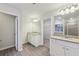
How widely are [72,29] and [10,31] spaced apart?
2453 millimetres

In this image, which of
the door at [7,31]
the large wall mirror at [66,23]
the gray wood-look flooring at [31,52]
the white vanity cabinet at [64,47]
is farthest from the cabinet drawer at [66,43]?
the door at [7,31]

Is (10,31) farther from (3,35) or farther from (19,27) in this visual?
(19,27)

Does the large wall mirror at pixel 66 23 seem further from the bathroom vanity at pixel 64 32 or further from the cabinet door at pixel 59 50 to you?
the cabinet door at pixel 59 50

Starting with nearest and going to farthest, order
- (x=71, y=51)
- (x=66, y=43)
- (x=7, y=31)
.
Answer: (x=71, y=51), (x=66, y=43), (x=7, y=31)

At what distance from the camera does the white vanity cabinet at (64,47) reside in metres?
1.52

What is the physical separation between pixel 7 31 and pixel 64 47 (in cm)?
234

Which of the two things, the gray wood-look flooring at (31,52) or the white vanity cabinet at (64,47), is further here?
the gray wood-look flooring at (31,52)

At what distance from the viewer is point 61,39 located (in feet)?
5.98

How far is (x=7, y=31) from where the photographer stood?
9.86 feet

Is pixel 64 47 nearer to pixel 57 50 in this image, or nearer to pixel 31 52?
pixel 57 50

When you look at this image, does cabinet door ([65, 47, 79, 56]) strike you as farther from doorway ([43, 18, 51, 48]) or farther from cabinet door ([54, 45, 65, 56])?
doorway ([43, 18, 51, 48])

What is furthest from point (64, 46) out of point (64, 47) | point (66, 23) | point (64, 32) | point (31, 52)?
point (31, 52)

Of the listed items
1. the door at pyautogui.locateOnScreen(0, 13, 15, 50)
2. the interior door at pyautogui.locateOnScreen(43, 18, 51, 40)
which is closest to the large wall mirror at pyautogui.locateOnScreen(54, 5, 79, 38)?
the interior door at pyautogui.locateOnScreen(43, 18, 51, 40)

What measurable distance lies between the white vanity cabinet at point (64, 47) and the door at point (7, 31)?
183 centimetres
